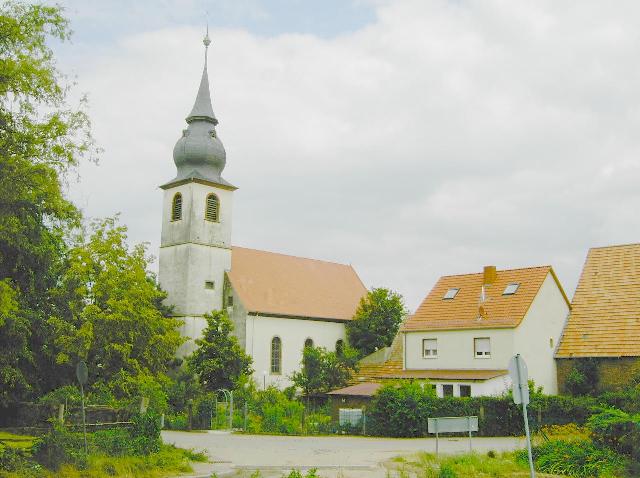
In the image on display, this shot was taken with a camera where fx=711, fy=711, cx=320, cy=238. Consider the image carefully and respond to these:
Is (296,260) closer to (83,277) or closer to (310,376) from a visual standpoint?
(310,376)

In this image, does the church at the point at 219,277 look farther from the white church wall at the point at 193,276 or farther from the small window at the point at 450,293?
the small window at the point at 450,293

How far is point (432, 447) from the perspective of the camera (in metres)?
22.7

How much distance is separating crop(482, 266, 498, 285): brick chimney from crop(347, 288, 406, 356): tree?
39.3ft

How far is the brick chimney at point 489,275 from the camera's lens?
38.0 metres

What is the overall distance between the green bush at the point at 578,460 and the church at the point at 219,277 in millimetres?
30781

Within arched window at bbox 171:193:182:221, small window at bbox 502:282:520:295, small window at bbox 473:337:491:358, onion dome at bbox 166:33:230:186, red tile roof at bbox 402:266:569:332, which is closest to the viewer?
small window at bbox 473:337:491:358

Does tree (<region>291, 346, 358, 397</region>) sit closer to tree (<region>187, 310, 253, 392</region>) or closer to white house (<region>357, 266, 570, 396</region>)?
white house (<region>357, 266, 570, 396</region>)

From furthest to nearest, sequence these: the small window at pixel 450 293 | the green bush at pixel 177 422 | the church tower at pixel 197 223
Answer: the church tower at pixel 197 223 < the small window at pixel 450 293 < the green bush at pixel 177 422

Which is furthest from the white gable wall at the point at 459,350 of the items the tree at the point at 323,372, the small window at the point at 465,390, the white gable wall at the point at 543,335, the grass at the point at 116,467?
the grass at the point at 116,467

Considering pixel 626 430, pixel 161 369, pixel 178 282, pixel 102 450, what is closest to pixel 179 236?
pixel 178 282

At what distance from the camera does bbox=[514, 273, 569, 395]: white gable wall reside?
34375mm

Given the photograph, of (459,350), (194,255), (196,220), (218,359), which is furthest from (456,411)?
(196,220)

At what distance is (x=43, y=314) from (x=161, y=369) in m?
4.92

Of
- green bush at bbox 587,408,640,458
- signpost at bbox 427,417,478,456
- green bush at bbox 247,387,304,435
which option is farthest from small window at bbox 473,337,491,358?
green bush at bbox 587,408,640,458
